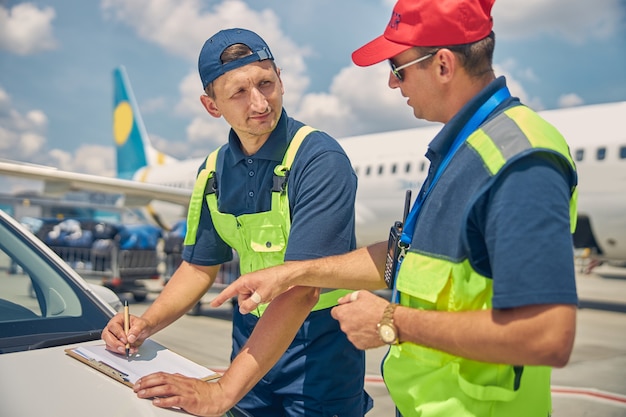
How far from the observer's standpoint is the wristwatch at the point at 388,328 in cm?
119

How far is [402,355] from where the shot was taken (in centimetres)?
135

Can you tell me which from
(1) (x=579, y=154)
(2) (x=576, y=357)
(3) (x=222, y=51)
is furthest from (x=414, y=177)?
(3) (x=222, y=51)

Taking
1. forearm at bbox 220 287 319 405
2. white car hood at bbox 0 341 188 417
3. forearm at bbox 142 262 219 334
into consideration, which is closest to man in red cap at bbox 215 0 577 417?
forearm at bbox 220 287 319 405

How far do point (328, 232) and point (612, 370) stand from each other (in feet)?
17.9

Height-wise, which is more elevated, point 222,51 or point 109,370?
point 222,51

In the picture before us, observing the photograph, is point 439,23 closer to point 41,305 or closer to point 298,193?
point 298,193

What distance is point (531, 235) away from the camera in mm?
1014

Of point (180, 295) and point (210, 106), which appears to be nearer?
point (210, 106)

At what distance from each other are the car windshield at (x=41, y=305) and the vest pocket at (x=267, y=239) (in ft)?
2.09

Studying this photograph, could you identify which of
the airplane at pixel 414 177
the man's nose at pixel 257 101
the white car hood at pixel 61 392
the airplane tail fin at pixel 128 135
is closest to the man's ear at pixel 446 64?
the man's nose at pixel 257 101

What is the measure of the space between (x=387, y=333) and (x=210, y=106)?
1148mm

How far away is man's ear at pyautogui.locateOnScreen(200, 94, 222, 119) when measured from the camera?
1.98 m

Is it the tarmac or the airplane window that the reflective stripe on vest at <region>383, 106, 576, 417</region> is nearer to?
the tarmac

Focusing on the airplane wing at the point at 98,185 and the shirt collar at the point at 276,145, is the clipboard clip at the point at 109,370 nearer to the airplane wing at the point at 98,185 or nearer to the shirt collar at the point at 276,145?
the shirt collar at the point at 276,145
